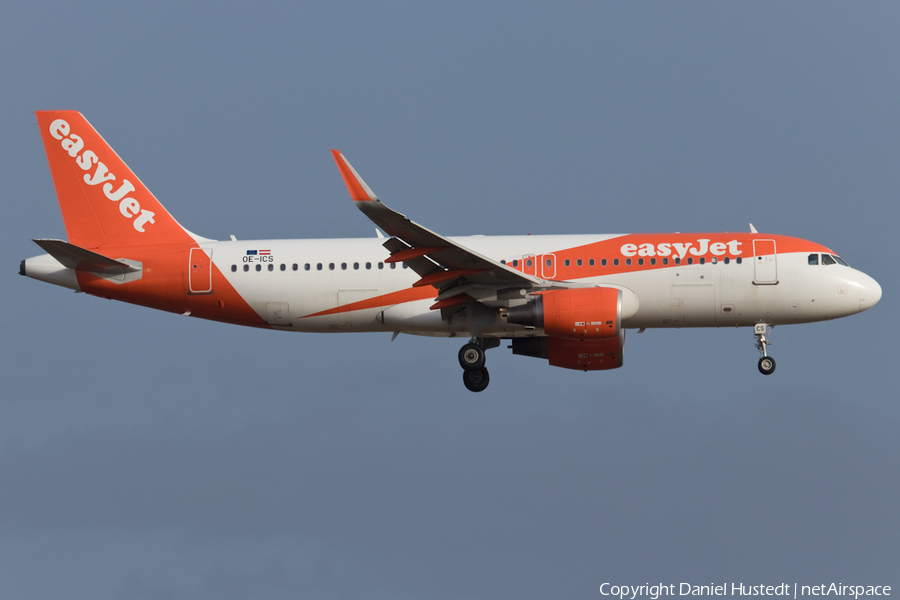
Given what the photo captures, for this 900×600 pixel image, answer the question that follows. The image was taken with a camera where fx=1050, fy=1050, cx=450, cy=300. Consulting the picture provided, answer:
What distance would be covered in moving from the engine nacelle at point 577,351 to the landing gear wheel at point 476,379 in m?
2.19

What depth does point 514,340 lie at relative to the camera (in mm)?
35219

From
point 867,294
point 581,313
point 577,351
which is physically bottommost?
point 577,351

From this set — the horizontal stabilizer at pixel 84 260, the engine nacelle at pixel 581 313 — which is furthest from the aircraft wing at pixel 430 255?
the horizontal stabilizer at pixel 84 260

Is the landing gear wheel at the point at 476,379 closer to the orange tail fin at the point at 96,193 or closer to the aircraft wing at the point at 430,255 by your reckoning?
the aircraft wing at the point at 430,255

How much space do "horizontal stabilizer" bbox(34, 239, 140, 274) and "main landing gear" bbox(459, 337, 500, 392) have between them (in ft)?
35.5

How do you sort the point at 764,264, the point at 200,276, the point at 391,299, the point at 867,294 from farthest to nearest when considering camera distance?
the point at 200,276, the point at 391,299, the point at 867,294, the point at 764,264

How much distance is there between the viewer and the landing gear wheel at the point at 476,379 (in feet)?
110

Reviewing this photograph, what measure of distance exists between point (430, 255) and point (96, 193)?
1272cm

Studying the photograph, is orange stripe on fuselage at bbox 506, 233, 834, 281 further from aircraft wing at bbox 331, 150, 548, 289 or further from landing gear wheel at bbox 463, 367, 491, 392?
landing gear wheel at bbox 463, 367, 491, 392

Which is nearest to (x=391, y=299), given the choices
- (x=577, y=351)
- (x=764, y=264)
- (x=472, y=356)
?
(x=472, y=356)

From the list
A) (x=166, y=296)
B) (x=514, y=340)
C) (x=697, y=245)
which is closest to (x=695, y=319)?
(x=697, y=245)

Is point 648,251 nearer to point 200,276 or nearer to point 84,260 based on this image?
point 200,276

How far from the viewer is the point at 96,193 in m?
35.2

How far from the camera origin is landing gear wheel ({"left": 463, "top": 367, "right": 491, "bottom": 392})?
3341 centimetres
